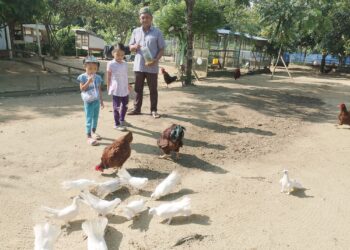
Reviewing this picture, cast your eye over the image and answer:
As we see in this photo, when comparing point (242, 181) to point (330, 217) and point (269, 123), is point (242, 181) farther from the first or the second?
point (269, 123)

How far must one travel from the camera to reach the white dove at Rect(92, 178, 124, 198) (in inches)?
157

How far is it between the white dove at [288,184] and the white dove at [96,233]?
2.35 metres

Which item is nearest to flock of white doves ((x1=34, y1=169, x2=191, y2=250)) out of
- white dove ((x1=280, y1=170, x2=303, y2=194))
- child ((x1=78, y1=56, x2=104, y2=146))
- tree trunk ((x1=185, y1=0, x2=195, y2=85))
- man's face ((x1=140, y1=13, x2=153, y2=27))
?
white dove ((x1=280, y1=170, x2=303, y2=194))

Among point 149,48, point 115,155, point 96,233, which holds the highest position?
point 149,48

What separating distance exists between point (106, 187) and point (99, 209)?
48cm

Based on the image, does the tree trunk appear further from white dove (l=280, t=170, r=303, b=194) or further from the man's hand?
white dove (l=280, t=170, r=303, b=194)

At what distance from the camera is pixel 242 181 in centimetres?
476

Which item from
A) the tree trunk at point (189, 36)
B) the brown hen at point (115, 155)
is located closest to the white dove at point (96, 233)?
the brown hen at point (115, 155)

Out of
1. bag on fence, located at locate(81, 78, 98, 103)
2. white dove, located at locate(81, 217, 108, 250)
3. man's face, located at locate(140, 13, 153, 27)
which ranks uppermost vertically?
man's face, located at locate(140, 13, 153, 27)

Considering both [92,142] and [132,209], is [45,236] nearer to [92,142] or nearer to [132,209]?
[132,209]

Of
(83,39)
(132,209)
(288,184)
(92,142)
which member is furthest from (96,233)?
(83,39)

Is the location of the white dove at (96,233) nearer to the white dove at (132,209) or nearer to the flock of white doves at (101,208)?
the flock of white doves at (101,208)

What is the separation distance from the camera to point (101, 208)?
3562 millimetres

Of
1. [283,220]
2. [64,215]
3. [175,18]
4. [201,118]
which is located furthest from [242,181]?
[175,18]
